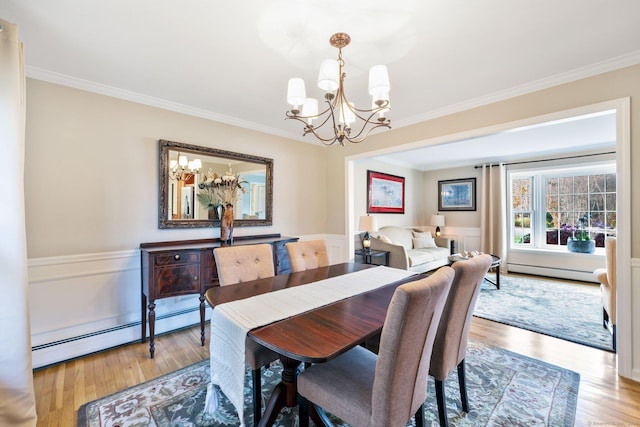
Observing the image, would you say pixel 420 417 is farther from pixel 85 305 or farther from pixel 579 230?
pixel 579 230

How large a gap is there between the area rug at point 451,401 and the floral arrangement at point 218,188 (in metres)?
1.62

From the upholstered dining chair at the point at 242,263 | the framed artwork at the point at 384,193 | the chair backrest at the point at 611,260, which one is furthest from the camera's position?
the framed artwork at the point at 384,193

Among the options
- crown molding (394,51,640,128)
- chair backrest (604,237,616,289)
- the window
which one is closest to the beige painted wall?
crown molding (394,51,640,128)

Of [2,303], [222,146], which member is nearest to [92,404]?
[2,303]

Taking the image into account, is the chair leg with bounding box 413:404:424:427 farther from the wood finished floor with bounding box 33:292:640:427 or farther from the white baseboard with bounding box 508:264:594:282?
the white baseboard with bounding box 508:264:594:282

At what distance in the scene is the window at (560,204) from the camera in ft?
15.6

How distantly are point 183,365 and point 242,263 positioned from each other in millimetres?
996

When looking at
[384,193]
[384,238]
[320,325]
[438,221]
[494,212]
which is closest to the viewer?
[320,325]

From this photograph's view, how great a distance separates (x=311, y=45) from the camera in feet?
6.03

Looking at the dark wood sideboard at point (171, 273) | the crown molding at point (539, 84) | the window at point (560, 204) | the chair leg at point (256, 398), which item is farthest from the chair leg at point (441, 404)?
the window at point (560, 204)

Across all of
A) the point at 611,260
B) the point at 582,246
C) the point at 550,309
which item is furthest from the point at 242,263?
the point at 582,246

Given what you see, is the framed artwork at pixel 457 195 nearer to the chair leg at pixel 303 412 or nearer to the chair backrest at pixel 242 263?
the chair backrest at pixel 242 263

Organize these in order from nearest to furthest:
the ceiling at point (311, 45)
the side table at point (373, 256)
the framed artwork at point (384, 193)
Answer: the ceiling at point (311, 45)
the side table at point (373, 256)
the framed artwork at point (384, 193)

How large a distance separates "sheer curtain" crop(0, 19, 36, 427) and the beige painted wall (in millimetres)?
772
